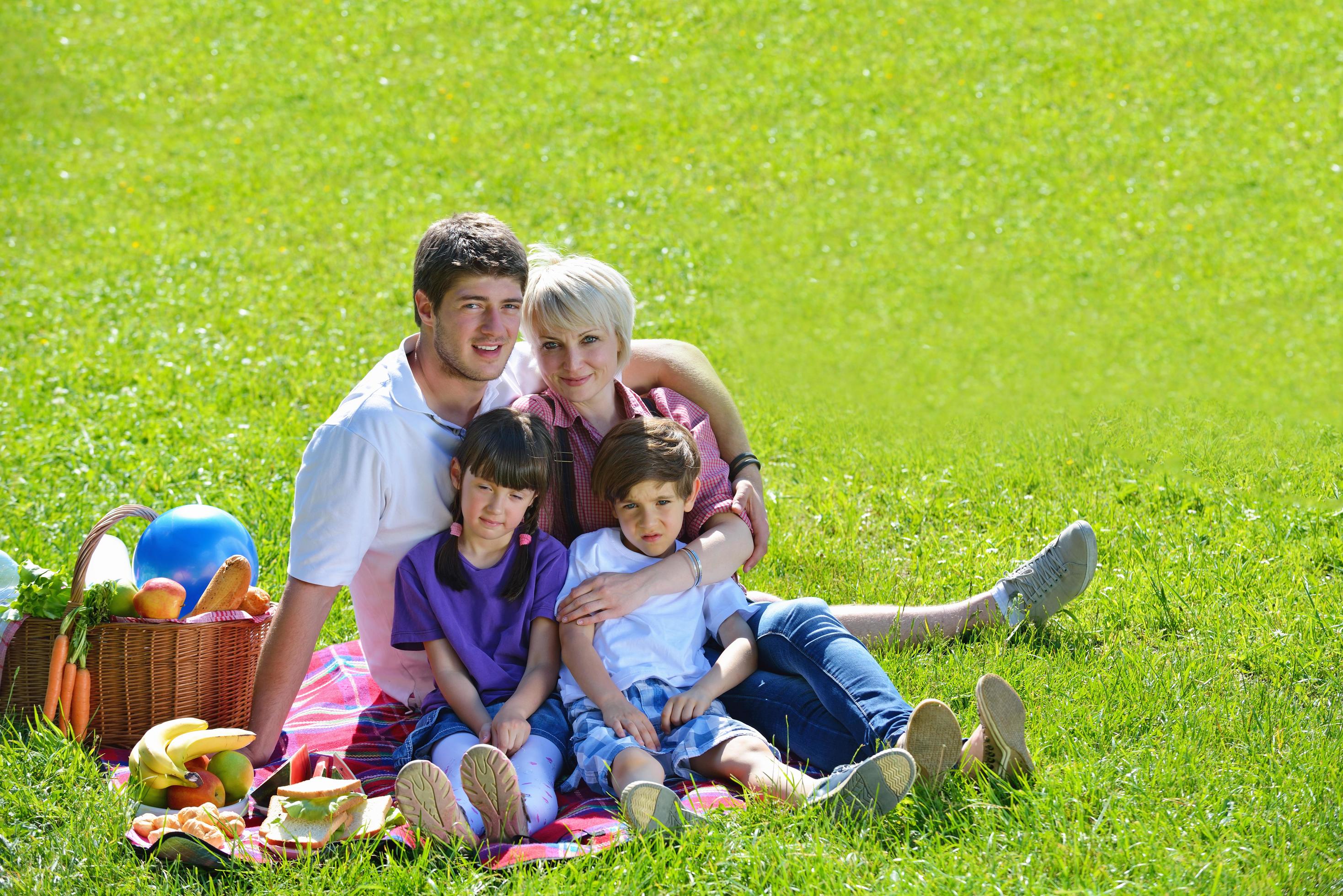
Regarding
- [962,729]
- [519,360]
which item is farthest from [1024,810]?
[519,360]

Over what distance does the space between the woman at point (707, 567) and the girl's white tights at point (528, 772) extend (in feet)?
1.56

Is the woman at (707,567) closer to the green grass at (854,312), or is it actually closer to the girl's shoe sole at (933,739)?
the girl's shoe sole at (933,739)

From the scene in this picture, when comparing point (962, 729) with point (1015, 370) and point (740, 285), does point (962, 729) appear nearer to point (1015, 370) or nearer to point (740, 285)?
point (1015, 370)

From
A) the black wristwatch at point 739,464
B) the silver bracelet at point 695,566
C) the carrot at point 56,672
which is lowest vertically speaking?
the carrot at point 56,672

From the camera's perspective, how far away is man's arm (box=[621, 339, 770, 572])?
495 centimetres

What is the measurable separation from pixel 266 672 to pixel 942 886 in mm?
2247

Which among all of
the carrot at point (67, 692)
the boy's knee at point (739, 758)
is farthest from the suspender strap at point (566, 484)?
the carrot at point (67, 692)

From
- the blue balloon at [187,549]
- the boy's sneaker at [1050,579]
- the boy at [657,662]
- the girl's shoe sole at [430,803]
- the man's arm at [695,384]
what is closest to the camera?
the girl's shoe sole at [430,803]

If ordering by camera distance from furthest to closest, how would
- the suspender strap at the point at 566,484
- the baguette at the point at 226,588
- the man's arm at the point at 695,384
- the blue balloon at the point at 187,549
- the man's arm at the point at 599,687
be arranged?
the man's arm at the point at 695,384 → the blue balloon at the point at 187,549 → the suspender strap at the point at 566,484 → the baguette at the point at 226,588 → the man's arm at the point at 599,687

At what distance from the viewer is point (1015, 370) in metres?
9.48

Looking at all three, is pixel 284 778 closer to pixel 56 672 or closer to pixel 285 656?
pixel 285 656

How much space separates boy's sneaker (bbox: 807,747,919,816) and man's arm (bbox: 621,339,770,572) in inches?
58.1

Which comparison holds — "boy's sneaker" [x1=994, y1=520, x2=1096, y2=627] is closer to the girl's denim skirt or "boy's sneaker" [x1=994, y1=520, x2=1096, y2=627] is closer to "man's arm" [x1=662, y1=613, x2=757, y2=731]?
"man's arm" [x1=662, y1=613, x2=757, y2=731]

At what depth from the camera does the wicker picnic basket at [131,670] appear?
4008 millimetres
